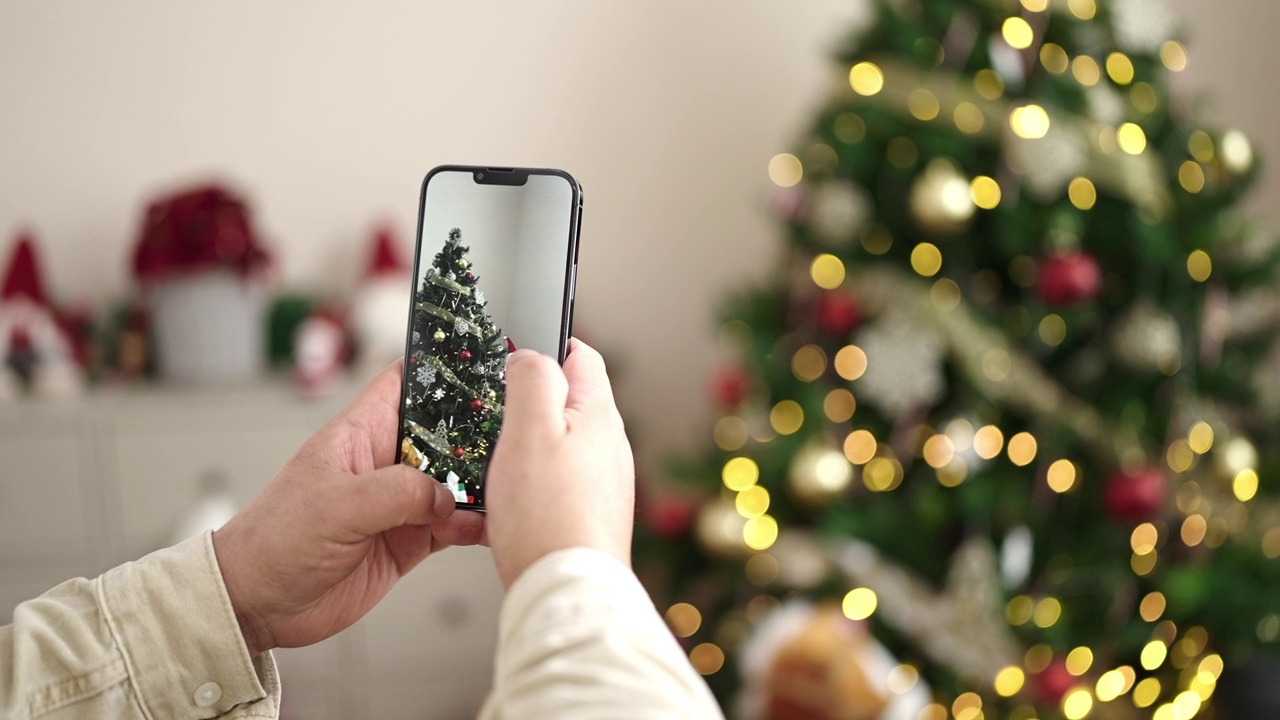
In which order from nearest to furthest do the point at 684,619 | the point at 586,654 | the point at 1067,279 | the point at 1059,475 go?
the point at 586,654 → the point at 1067,279 → the point at 1059,475 → the point at 684,619

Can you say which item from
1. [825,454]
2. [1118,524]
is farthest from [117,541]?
[1118,524]

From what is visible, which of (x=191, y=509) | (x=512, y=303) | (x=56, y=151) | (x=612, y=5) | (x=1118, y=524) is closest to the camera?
(x=512, y=303)

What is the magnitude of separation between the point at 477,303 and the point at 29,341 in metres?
1.52

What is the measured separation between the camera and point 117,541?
1803 millimetres

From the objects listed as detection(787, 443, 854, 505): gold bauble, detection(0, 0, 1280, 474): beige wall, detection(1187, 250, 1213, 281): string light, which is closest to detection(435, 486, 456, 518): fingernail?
detection(787, 443, 854, 505): gold bauble

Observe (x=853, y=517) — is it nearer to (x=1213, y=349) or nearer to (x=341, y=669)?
(x=1213, y=349)

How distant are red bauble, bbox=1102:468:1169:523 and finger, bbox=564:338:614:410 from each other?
3.96 ft

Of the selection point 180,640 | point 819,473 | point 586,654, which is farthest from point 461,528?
point 819,473

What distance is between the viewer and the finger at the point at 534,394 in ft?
1.49

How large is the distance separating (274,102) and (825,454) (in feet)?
4.25

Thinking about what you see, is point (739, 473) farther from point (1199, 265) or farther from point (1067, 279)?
point (1199, 265)

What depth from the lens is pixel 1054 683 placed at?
1.51 m

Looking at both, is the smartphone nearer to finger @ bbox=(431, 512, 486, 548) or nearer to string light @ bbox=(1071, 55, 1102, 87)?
finger @ bbox=(431, 512, 486, 548)

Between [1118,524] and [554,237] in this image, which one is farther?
[1118,524]
